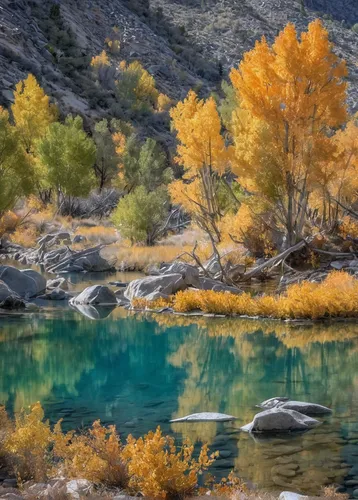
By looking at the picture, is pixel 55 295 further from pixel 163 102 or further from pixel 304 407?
pixel 163 102

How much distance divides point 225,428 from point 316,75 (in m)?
14.2

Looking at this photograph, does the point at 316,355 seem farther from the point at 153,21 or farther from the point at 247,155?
the point at 153,21

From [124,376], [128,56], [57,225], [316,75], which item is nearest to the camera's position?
[124,376]

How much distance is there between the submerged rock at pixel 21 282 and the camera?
19.6 m

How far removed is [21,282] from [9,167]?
9645 millimetres

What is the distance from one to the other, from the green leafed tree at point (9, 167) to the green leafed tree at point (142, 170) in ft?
47.8

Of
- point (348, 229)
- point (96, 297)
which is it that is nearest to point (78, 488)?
point (96, 297)

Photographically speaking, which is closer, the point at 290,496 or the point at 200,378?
the point at 290,496

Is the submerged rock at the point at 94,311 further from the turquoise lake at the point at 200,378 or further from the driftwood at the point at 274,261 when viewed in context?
the driftwood at the point at 274,261

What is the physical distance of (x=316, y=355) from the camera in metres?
12.4

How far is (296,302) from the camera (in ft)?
51.7

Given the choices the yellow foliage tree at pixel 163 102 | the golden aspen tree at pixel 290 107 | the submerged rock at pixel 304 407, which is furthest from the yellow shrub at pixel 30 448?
the yellow foliage tree at pixel 163 102

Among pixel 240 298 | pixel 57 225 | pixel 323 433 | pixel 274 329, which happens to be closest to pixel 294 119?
pixel 240 298

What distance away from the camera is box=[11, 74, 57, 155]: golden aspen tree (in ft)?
144
